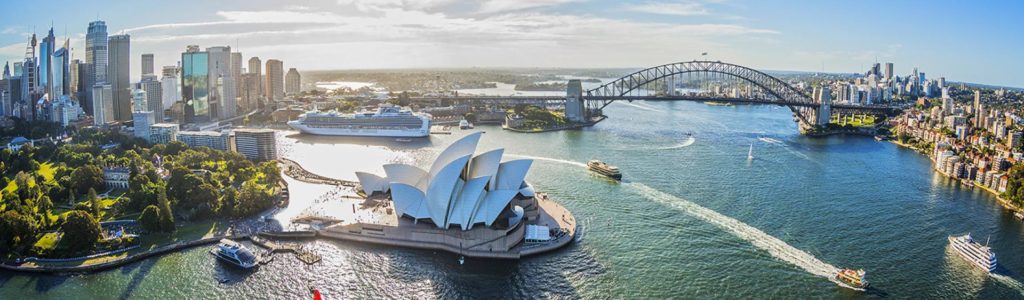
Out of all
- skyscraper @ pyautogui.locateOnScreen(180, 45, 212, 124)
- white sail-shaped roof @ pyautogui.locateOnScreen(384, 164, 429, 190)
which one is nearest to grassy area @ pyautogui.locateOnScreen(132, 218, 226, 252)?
white sail-shaped roof @ pyautogui.locateOnScreen(384, 164, 429, 190)

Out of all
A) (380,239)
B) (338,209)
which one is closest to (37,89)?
(338,209)

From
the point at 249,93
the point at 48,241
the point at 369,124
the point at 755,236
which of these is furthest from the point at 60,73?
the point at 755,236

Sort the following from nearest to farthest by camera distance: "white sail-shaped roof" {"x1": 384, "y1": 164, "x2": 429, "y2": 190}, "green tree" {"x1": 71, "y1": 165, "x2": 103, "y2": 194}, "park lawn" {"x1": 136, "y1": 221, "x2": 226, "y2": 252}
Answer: "park lawn" {"x1": 136, "y1": 221, "x2": 226, "y2": 252} → "white sail-shaped roof" {"x1": 384, "y1": 164, "x2": 429, "y2": 190} → "green tree" {"x1": 71, "y1": 165, "x2": 103, "y2": 194}

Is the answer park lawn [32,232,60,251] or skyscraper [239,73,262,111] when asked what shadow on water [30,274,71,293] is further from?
skyscraper [239,73,262,111]

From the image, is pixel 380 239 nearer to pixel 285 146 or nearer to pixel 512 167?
pixel 512 167

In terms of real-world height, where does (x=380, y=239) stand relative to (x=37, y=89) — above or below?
below

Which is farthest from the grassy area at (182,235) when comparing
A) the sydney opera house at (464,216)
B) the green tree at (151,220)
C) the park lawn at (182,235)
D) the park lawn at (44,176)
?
the park lawn at (44,176)

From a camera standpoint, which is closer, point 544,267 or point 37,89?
point 544,267
